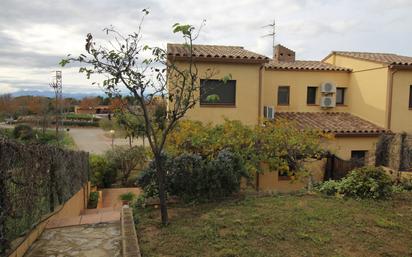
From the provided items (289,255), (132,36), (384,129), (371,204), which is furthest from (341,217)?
(384,129)

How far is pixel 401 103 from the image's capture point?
14125 mm

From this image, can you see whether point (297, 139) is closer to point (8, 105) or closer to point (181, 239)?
point (181, 239)

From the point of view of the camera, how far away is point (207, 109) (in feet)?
41.8

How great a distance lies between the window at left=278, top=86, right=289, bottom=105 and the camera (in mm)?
15141

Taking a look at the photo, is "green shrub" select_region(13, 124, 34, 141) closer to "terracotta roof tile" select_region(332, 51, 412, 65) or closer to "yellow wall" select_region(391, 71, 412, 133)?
"terracotta roof tile" select_region(332, 51, 412, 65)

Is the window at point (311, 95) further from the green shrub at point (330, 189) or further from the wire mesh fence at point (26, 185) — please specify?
the wire mesh fence at point (26, 185)

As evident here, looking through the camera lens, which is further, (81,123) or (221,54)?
(81,123)

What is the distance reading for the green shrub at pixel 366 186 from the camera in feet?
A: 24.6

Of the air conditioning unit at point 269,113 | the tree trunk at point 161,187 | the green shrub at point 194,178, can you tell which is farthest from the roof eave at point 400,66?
the tree trunk at point 161,187

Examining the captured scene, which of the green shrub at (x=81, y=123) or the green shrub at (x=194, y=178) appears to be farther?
the green shrub at (x=81, y=123)

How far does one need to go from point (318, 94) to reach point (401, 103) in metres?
3.50

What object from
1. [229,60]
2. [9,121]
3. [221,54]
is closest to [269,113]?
[229,60]

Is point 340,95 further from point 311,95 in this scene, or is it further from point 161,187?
point 161,187

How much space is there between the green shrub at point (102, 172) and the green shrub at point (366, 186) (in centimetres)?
1332
